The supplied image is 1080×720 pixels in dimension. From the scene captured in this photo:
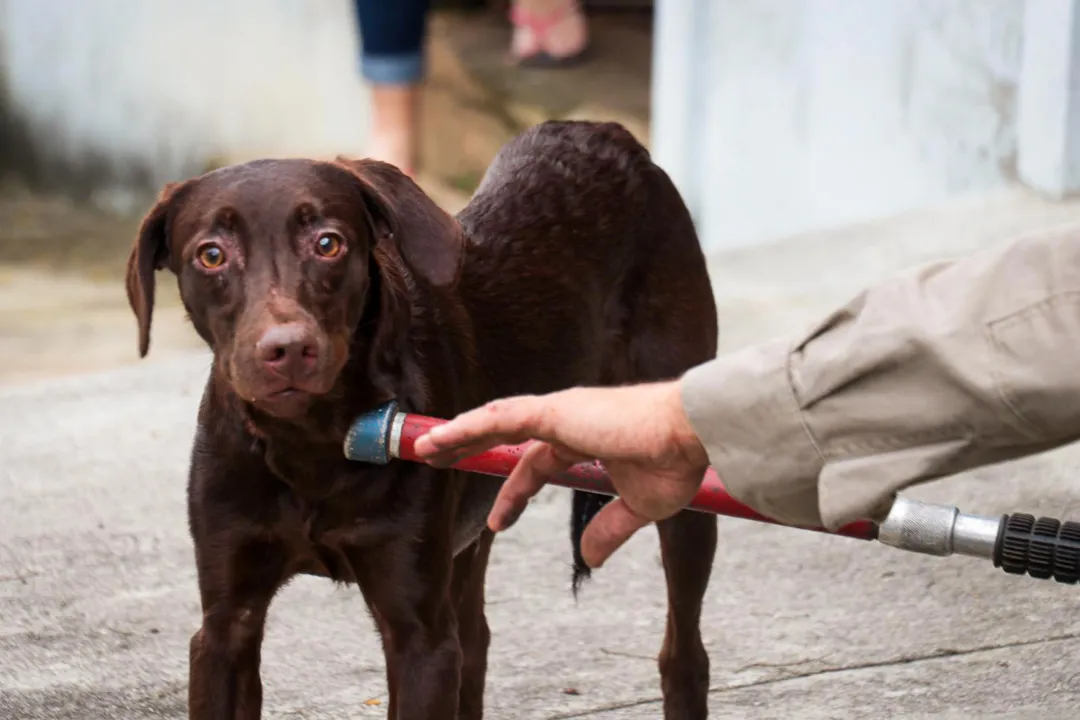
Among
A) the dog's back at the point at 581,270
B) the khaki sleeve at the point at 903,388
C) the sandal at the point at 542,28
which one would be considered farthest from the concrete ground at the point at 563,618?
the sandal at the point at 542,28

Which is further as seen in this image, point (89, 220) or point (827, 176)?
point (89, 220)

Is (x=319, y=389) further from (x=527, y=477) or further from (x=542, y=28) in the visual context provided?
(x=542, y=28)

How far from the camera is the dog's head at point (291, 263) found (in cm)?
250

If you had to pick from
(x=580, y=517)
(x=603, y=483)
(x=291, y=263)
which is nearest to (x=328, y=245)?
(x=291, y=263)

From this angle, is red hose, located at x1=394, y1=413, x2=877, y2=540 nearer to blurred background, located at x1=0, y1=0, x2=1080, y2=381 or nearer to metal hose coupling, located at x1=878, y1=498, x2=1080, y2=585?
metal hose coupling, located at x1=878, y1=498, x2=1080, y2=585

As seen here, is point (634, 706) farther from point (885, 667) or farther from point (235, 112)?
point (235, 112)

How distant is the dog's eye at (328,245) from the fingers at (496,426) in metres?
0.69

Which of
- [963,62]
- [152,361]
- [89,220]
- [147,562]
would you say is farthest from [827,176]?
[89,220]

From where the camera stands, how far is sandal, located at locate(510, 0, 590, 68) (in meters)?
8.85

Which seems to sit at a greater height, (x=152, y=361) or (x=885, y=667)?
(x=885, y=667)

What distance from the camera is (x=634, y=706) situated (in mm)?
3518

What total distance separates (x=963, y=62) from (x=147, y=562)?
3.62m

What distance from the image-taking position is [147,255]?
281 cm

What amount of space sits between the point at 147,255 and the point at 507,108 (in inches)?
237
